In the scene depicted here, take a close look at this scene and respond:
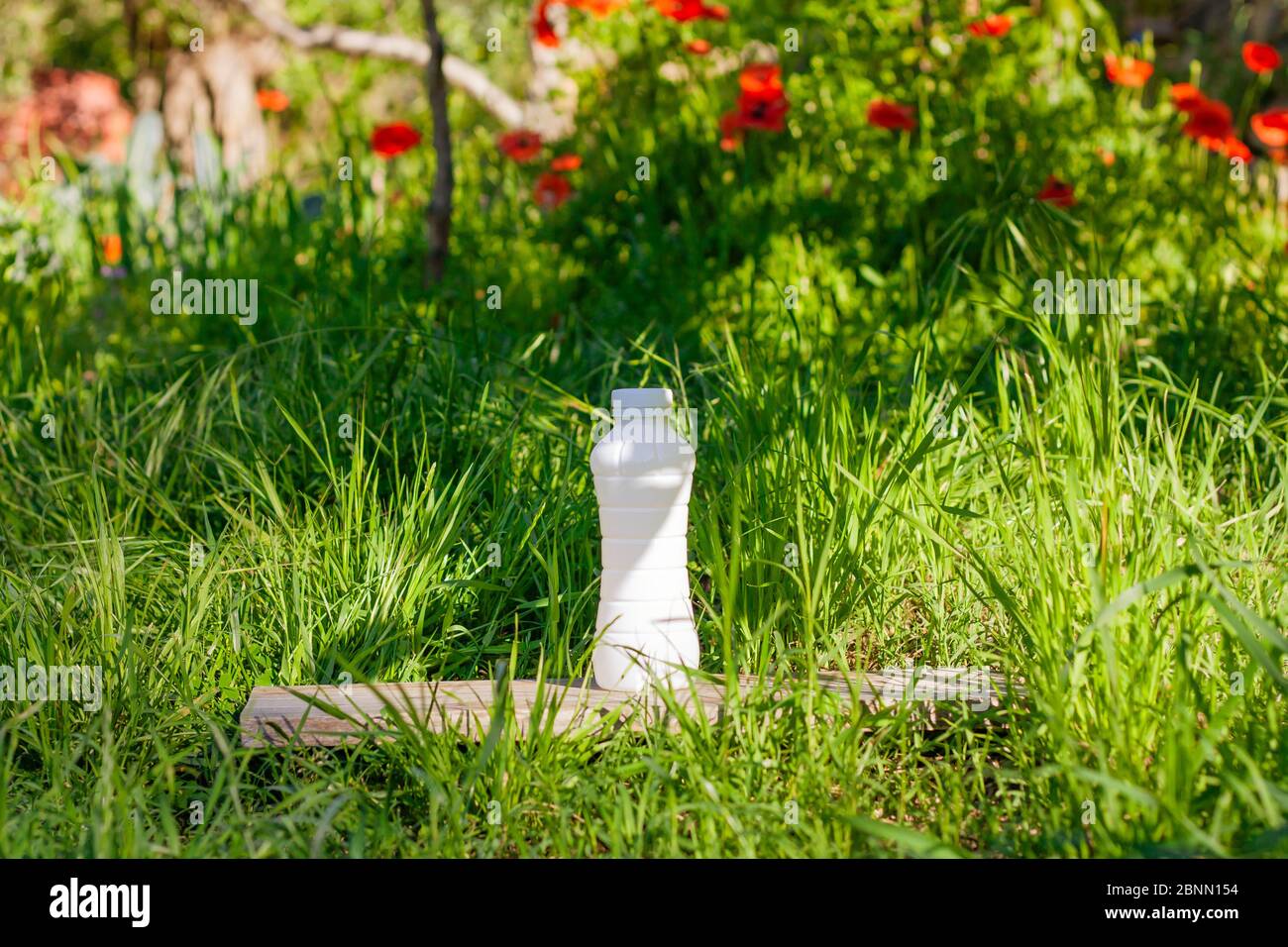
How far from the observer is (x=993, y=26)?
14.0ft

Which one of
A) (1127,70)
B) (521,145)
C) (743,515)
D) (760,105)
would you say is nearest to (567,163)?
(521,145)

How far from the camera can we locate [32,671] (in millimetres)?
2367

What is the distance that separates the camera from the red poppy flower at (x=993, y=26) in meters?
4.24

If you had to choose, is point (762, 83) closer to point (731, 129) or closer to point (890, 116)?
point (731, 129)

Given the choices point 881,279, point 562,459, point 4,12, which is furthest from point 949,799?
point 4,12

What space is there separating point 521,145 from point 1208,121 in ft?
8.62

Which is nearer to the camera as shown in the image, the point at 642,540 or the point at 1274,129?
the point at 642,540

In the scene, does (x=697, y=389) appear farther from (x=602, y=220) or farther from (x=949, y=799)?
(x=949, y=799)

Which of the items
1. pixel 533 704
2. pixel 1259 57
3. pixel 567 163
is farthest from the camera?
pixel 567 163

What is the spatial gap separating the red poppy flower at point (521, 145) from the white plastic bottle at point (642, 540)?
3.03 m

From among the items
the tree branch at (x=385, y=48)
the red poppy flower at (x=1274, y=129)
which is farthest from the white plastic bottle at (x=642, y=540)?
the tree branch at (x=385, y=48)

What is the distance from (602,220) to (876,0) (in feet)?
4.30

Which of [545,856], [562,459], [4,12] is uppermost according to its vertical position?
[4,12]

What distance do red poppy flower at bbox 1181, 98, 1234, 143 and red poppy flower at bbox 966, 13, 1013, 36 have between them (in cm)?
69
